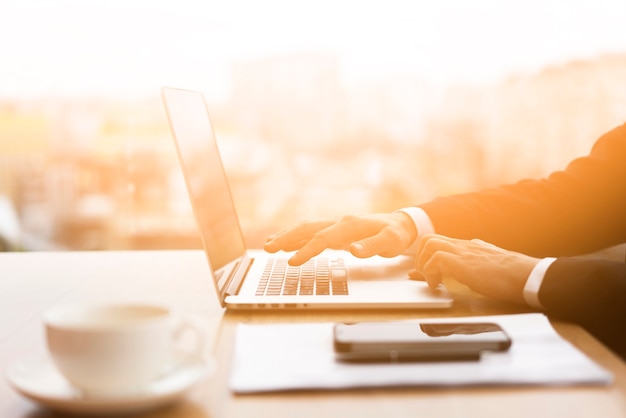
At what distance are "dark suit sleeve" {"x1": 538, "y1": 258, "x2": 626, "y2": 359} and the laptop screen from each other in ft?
1.42

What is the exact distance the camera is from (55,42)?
2.84 meters

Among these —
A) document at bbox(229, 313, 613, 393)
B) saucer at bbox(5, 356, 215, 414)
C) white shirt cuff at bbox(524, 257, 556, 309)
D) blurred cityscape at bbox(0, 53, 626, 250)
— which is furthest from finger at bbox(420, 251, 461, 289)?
blurred cityscape at bbox(0, 53, 626, 250)

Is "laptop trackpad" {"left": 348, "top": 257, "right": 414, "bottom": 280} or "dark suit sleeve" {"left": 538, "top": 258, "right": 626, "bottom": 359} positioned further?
"laptop trackpad" {"left": 348, "top": 257, "right": 414, "bottom": 280}

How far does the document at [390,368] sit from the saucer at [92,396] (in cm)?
6

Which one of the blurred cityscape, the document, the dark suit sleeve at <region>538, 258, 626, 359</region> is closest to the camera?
the document

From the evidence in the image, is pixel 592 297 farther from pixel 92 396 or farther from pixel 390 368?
pixel 92 396

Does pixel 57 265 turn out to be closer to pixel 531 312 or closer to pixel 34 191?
pixel 531 312

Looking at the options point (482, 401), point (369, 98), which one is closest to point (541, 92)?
point (369, 98)

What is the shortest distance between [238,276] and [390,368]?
1.59ft

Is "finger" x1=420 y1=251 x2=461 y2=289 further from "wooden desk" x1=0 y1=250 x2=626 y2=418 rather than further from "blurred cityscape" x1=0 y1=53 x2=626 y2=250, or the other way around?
"blurred cityscape" x1=0 y1=53 x2=626 y2=250

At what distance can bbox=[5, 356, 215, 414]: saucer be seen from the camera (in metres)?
0.57

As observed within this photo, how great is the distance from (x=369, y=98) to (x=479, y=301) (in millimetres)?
1917

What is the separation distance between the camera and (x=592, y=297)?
926mm

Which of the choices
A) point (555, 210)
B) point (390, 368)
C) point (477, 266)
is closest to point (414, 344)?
point (390, 368)
